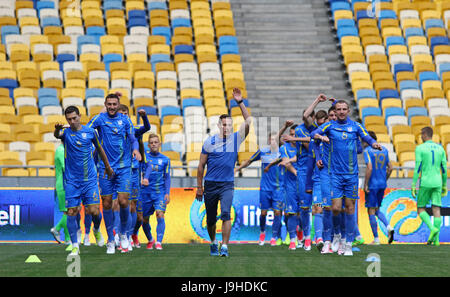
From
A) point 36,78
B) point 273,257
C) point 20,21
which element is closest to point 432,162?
point 273,257

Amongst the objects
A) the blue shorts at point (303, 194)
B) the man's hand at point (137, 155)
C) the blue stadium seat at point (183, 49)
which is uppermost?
the blue stadium seat at point (183, 49)

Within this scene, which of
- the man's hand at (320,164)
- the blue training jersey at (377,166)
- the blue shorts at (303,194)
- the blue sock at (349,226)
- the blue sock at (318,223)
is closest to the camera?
the blue sock at (349,226)

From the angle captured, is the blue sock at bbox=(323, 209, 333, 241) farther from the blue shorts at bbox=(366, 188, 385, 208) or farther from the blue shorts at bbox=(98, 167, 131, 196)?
the blue shorts at bbox=(366, 188, 385, 208)

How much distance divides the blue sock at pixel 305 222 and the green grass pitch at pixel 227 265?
154 centimetres

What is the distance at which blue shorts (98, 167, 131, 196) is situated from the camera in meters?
12.3

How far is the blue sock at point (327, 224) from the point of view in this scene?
41.2ft

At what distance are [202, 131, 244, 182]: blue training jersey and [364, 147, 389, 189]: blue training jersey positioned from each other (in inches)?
209

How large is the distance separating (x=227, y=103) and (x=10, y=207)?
28.3ft

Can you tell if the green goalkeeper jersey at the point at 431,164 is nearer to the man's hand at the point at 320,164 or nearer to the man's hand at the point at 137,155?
the man's hand at the point at 320,164

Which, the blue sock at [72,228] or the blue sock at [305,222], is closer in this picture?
the blue sock at [72,228]

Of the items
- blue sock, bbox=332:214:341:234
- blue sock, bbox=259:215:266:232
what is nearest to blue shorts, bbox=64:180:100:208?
blue sock, bbox=332:214:341:234

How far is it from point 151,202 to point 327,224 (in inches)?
145

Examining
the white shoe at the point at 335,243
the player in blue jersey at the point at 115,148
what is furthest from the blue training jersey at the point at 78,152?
the white shoe at the point at 335,243
